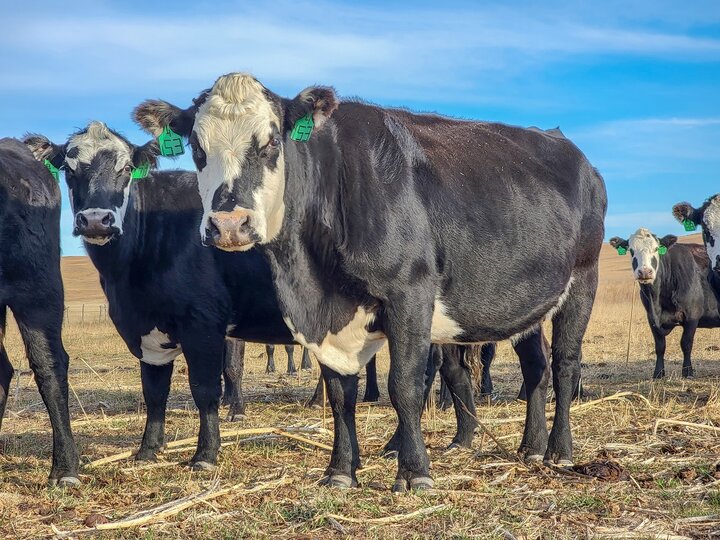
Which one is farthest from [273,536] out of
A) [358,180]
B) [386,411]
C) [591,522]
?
[386,411]

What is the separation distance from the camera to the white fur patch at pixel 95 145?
24.6ft

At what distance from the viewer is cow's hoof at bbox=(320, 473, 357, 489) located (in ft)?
19.5

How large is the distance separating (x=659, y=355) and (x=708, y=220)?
136 inches

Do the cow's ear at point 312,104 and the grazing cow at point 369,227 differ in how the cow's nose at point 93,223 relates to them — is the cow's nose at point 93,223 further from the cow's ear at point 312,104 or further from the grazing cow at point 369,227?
the cow's ear at point 312,104

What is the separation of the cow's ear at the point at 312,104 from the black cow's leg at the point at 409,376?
129 cm

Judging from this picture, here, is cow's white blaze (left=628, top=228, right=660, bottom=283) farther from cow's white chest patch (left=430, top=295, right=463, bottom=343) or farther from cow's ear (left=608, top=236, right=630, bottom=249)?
cow's white chest patch (left=430, top=295, right=463, bottom=343)

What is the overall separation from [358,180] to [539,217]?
1.74 metres

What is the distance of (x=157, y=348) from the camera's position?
7.80m

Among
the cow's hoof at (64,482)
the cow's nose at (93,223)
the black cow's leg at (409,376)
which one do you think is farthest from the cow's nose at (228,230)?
the cow's hoof at (64,482)

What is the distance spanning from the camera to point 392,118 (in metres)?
6.46

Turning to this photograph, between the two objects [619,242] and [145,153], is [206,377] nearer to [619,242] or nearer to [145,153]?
[145,153]

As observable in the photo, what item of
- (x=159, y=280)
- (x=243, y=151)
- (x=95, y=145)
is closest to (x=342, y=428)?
(x=243, y=151)

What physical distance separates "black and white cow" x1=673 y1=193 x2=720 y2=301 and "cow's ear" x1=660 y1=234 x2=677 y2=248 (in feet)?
13.9

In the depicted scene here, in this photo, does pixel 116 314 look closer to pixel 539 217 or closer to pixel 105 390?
pixel 539 217
